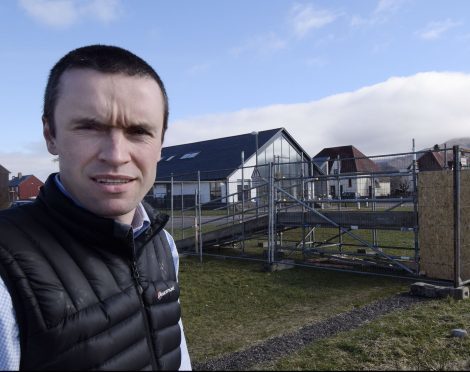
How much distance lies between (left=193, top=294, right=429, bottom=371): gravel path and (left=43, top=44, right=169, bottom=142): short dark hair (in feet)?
8.85

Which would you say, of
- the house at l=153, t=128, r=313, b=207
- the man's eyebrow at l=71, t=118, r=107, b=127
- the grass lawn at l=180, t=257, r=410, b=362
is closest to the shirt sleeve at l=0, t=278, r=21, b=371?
the man's eyebrow at l=71, t=118, r=107, b=127

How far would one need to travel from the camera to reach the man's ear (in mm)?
1325

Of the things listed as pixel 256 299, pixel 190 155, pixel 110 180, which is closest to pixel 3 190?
pixel 256 299

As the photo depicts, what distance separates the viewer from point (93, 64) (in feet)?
4.04

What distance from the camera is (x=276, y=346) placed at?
4.91 m

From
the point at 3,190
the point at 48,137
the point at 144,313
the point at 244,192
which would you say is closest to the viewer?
the point at 48,137

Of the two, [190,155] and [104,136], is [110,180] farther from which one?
[190,155]

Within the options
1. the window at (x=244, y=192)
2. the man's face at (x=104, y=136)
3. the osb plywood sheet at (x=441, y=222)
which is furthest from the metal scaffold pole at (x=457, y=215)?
the man's face at (x=104, y=136)

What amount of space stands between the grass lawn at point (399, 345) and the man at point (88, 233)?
2525mm

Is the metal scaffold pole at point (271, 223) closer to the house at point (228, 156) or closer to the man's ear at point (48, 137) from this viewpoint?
the man's ear at point (48, 137)

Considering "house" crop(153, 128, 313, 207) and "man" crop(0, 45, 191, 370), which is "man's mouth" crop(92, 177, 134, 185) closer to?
"man" crop(0, 45, 191, 370)

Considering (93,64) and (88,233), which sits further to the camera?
(88,233)

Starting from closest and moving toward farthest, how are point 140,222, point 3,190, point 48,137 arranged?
point 48,137
point 140,222
point 3,190

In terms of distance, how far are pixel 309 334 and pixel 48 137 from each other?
483 centimetres
